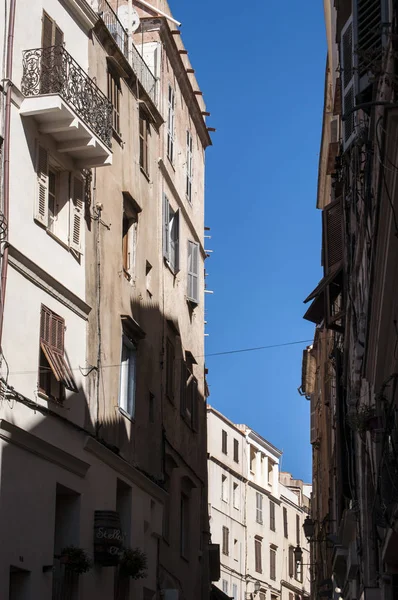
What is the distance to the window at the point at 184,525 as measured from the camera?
2752 cm

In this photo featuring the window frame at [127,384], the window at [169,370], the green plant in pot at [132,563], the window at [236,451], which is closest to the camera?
the green plant in pot at [132,563]

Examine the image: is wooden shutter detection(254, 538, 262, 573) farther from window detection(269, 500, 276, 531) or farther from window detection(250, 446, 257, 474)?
window detection(250, 446, 257, 474)

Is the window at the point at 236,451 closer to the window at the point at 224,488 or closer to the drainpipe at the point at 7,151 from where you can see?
the window at the point at 224,488

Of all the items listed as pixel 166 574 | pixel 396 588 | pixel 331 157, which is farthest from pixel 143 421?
pixel 331 157

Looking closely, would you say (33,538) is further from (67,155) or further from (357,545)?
(357,545)

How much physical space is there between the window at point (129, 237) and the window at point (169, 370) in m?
3.31

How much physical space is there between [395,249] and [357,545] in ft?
41.7

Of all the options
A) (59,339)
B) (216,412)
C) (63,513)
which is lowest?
(63,513)

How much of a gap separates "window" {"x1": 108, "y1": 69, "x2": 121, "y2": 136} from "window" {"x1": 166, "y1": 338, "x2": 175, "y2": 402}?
5671 mm

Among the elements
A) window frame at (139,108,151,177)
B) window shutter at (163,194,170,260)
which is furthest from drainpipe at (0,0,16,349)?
window shutter at (163,194,170,260)

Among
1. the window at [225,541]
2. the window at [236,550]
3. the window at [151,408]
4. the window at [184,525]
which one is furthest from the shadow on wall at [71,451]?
the window at [236,550]

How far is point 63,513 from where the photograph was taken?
752 inches

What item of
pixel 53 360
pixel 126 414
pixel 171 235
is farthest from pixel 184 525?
pixel 53 360

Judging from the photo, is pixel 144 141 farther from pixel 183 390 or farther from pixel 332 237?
pixel 183 390
